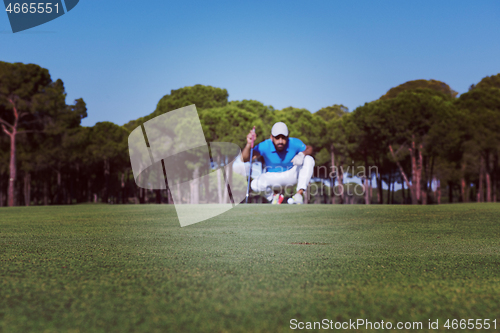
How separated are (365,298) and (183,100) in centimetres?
3210

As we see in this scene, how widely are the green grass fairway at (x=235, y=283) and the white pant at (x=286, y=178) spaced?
968 cm

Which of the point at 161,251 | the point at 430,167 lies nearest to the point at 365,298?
the point at 161,251

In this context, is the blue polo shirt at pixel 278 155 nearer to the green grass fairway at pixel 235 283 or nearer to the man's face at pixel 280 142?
the man's face at pixel 280 142

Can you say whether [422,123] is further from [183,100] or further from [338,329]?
[338,329]

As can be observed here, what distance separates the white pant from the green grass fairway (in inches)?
381

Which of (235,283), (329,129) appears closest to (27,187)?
(329,129)

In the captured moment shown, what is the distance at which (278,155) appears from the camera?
15.4 m

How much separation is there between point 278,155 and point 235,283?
12.8 metres

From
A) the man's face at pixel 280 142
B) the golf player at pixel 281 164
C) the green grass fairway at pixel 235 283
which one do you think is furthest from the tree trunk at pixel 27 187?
the green grass fairway at pixel 235 283

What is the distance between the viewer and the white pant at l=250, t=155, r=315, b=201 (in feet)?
49.3

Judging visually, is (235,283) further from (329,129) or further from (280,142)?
(329,129)

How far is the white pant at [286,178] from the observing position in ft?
49.3

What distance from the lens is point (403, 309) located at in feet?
6.87

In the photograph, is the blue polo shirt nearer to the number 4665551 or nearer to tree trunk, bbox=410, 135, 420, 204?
the number 4665551
